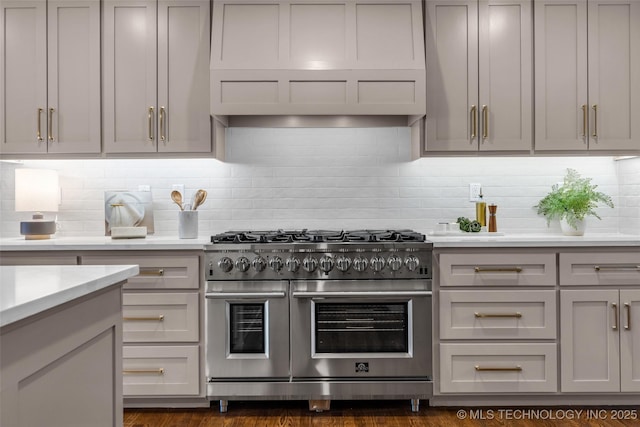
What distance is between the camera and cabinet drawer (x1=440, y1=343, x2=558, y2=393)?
2.61 meters

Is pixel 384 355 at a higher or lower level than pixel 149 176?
lower

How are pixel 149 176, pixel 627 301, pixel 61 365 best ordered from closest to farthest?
1. pixel 61 365
2. pixel 627 301
3. pixel 149 176

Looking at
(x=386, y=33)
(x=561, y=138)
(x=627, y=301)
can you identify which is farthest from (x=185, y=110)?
(x=627, y=301)

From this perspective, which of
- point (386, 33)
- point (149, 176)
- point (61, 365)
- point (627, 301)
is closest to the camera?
point (61, 365)

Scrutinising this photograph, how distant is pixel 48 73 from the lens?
2.88 m

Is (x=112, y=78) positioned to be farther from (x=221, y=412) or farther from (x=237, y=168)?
(x=221, y=412)

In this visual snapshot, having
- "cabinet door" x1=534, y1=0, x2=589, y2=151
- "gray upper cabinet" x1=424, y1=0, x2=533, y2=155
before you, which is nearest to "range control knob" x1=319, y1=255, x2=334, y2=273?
"gray upper cabinet" x1=424, y1=0, x2=533, y2=155

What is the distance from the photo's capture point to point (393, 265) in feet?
8.54

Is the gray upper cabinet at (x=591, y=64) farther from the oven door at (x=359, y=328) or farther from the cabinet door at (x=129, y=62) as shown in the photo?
the cabinet door at (x=129, y=62)

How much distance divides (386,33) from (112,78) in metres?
1.70

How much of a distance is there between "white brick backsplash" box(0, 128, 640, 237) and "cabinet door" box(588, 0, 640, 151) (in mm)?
379

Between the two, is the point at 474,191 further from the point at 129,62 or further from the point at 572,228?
the point at 129,62

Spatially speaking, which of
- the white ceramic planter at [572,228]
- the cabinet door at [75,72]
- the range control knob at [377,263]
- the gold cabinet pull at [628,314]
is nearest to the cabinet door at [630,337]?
the gold cabinet pull at [628,314]

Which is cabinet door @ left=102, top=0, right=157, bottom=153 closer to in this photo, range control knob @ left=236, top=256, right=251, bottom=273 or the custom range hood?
the custom range hood
